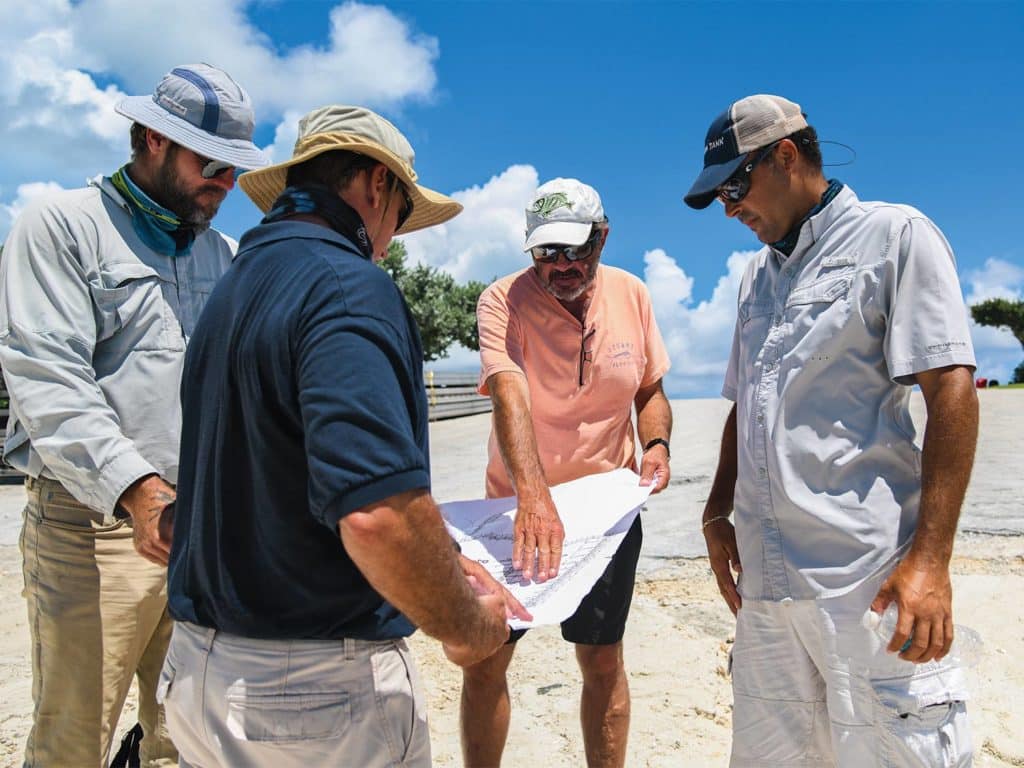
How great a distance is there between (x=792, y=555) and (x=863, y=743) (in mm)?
492

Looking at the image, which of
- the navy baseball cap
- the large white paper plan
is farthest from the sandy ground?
the navy baseball cap

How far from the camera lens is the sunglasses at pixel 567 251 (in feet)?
10.1

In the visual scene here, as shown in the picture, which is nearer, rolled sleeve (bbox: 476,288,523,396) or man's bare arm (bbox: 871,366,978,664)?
man's bare arm (bbox: 871,366,978,664)

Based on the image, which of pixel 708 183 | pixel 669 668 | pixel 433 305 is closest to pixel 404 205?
pixel 708 183

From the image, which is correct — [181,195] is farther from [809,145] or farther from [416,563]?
[809,145]

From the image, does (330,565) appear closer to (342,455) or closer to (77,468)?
(342,455)

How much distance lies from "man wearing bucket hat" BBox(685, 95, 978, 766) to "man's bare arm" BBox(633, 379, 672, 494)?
22.5 inches

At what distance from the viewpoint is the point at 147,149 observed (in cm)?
271

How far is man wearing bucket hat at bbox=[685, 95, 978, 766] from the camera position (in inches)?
82.0

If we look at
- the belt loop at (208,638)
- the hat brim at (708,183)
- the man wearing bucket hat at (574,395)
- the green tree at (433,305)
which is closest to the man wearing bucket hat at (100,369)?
the belt loop at (208,638)

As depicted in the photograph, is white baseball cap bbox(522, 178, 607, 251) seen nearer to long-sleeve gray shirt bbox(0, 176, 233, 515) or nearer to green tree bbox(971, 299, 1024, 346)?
long-sleeve gray shirt bbox(0, 176, 233, 515)

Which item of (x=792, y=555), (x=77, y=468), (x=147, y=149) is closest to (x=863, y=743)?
(x=792, y=555)

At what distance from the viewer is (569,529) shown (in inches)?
104

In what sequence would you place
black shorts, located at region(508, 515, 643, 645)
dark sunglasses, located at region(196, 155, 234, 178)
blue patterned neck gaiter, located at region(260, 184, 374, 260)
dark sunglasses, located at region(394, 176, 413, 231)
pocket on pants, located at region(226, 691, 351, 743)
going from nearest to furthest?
pocket on pants, located at region(226, 691, 351, 743), blue patterned neck gaiter, located at region(260, 184, 374, 260), dark sunglasses, located at region(394, 176, 413, 231), dark sunglasses, located at region(196, 155, 234, 178), black shorts, located at region(508, 515, 643, 645)
